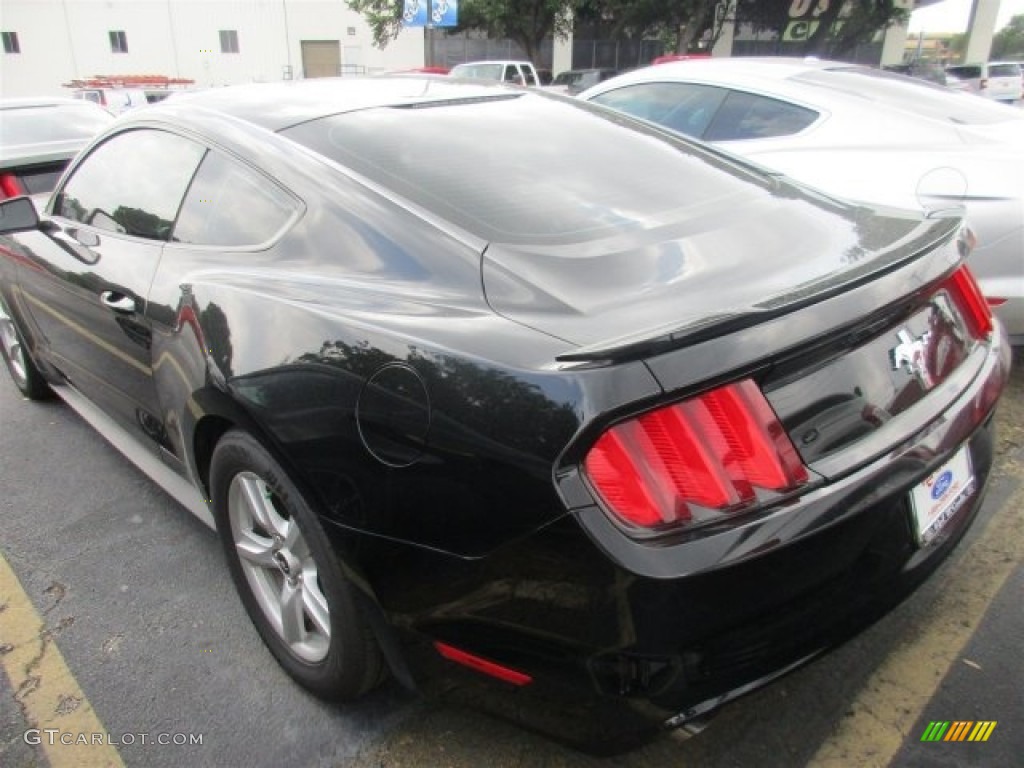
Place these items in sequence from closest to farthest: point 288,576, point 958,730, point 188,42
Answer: point 958,730 < point 288,576 < point 188,42

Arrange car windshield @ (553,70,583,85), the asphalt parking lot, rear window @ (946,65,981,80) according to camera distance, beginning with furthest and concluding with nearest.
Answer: rear window @ (946,65,981,80), car windshield @ (553,70,583,85), the asphalt parking lot

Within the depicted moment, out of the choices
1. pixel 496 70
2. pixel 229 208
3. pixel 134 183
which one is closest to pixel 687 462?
pixel 229 208

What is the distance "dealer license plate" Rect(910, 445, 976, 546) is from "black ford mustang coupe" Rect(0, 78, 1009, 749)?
1cm

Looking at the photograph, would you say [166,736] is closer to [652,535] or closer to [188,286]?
→ [188,286]

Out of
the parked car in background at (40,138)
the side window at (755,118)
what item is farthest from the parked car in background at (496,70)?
the side window at (755,118)

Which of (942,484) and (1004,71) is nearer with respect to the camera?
(942,484)

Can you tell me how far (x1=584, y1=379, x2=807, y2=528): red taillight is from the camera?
1.34 m

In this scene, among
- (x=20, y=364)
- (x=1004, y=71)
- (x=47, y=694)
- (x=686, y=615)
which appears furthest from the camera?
(x=1004, y=71)

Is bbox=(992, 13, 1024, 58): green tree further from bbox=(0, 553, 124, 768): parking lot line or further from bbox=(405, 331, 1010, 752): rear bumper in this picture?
bbox=(0, 553, 124, 768): parking lot line

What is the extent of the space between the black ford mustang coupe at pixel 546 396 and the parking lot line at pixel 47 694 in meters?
0.49

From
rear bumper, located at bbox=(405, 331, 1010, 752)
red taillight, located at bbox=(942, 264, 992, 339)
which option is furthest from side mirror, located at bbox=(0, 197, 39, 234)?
red taillight, located at bbox=(942, 264, 992, 339)

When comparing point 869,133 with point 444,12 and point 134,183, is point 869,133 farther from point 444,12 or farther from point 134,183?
point 444,12

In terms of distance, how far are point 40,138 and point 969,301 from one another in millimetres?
7213

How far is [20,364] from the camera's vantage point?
4086 mm
